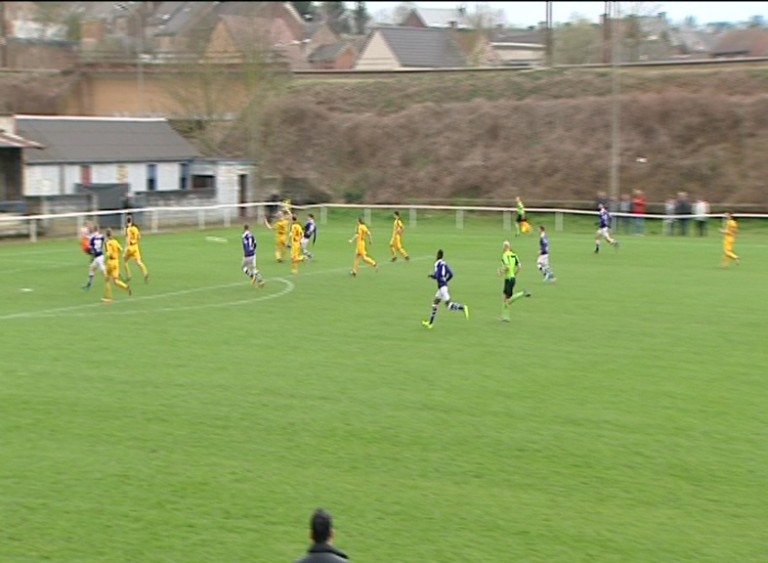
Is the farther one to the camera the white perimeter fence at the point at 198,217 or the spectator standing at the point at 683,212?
the spectator standing at the point at 683,212

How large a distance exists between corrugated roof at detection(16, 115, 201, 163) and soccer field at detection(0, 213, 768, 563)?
23.3 m

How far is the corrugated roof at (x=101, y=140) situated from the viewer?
51938 mm

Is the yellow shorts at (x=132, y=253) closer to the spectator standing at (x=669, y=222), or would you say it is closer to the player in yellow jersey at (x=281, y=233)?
the player in yellow jersey at (x=281, y=233)

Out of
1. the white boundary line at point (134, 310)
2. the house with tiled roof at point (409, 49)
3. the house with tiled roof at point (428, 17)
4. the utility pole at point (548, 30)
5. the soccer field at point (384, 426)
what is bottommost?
the soccer field at point (384, 426)

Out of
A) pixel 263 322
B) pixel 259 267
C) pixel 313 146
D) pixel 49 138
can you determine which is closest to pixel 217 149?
pixel 313 146

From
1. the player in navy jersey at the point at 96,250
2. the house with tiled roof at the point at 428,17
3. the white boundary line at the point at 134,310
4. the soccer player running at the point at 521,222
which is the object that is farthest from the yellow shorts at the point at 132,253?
the house with tiled roof at the point at 428,17

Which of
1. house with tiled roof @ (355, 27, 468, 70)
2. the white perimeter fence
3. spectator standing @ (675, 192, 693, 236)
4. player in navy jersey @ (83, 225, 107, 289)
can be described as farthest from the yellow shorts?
house with tiled roof @ (355, 27, 468, 70)

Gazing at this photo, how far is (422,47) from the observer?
102 metres

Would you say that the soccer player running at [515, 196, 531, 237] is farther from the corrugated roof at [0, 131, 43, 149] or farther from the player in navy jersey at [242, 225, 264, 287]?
the corrugated roof at [0, 131, 43, 149]

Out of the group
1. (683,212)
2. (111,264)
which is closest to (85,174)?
(111,264)

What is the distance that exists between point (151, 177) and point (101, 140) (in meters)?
3.13

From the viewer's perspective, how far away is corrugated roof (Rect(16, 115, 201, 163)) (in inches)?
2045

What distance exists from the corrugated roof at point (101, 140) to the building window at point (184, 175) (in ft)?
1.16

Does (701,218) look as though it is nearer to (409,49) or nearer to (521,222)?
(521,222)
